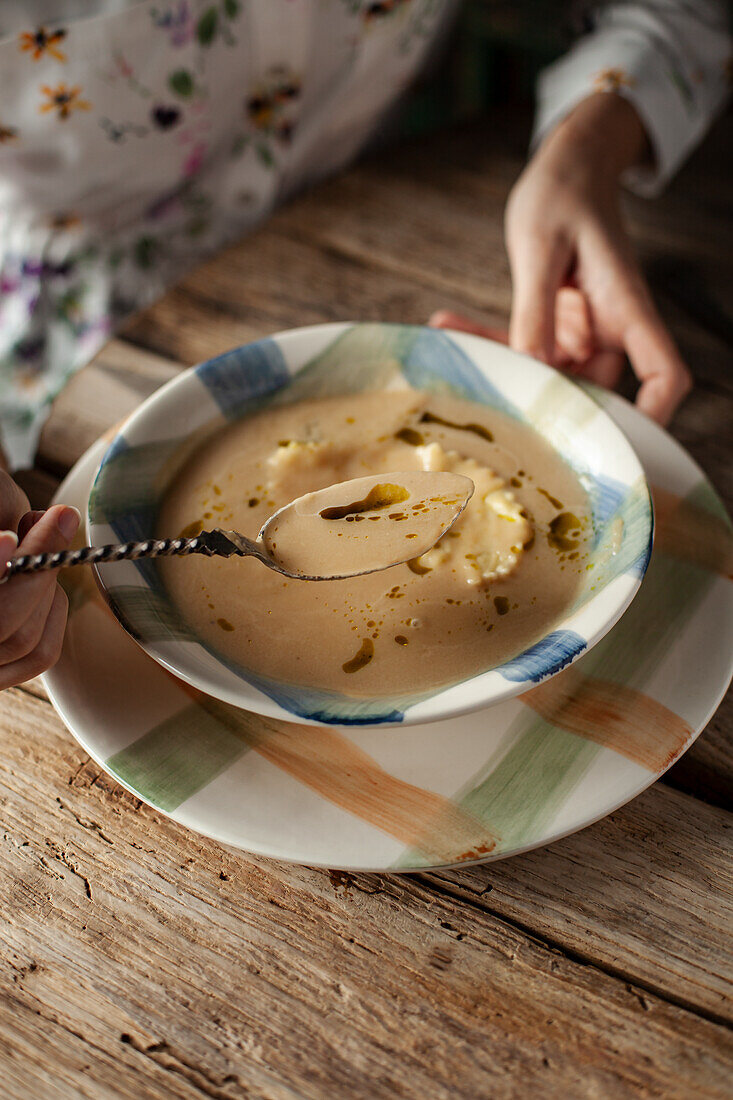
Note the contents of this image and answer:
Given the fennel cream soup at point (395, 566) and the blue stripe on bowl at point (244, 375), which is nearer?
the fennel cream soup at point (395, 566)

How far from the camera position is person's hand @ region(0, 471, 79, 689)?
65 cm

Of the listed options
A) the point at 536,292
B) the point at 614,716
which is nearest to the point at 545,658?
the point at 614,716

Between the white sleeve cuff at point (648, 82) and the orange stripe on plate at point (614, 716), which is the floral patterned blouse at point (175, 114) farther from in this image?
the orange stripe on plate at point (614, 716)

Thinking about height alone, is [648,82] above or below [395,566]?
above

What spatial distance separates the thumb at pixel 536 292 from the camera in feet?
3.41

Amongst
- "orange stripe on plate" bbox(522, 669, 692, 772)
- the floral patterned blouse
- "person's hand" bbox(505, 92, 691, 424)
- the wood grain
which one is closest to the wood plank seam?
the wood grain

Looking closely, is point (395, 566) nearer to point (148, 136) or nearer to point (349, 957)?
point (349, 957)

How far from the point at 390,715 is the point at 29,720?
37 cm

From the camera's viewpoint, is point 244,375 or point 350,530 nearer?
point 350,530

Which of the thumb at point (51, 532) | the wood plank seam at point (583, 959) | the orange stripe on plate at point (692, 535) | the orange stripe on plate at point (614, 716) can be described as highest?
the thumb at point (51, 532)

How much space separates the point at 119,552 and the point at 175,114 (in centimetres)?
87

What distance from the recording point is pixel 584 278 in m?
1.13

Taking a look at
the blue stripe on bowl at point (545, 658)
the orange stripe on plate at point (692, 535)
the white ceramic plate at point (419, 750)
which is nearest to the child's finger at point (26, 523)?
the white ceramic plate at point (419, 750)

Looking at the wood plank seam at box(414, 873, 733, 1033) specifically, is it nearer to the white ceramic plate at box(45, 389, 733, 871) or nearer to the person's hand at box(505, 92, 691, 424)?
the white ceramic plate at box(45, 389, 733, 871)
